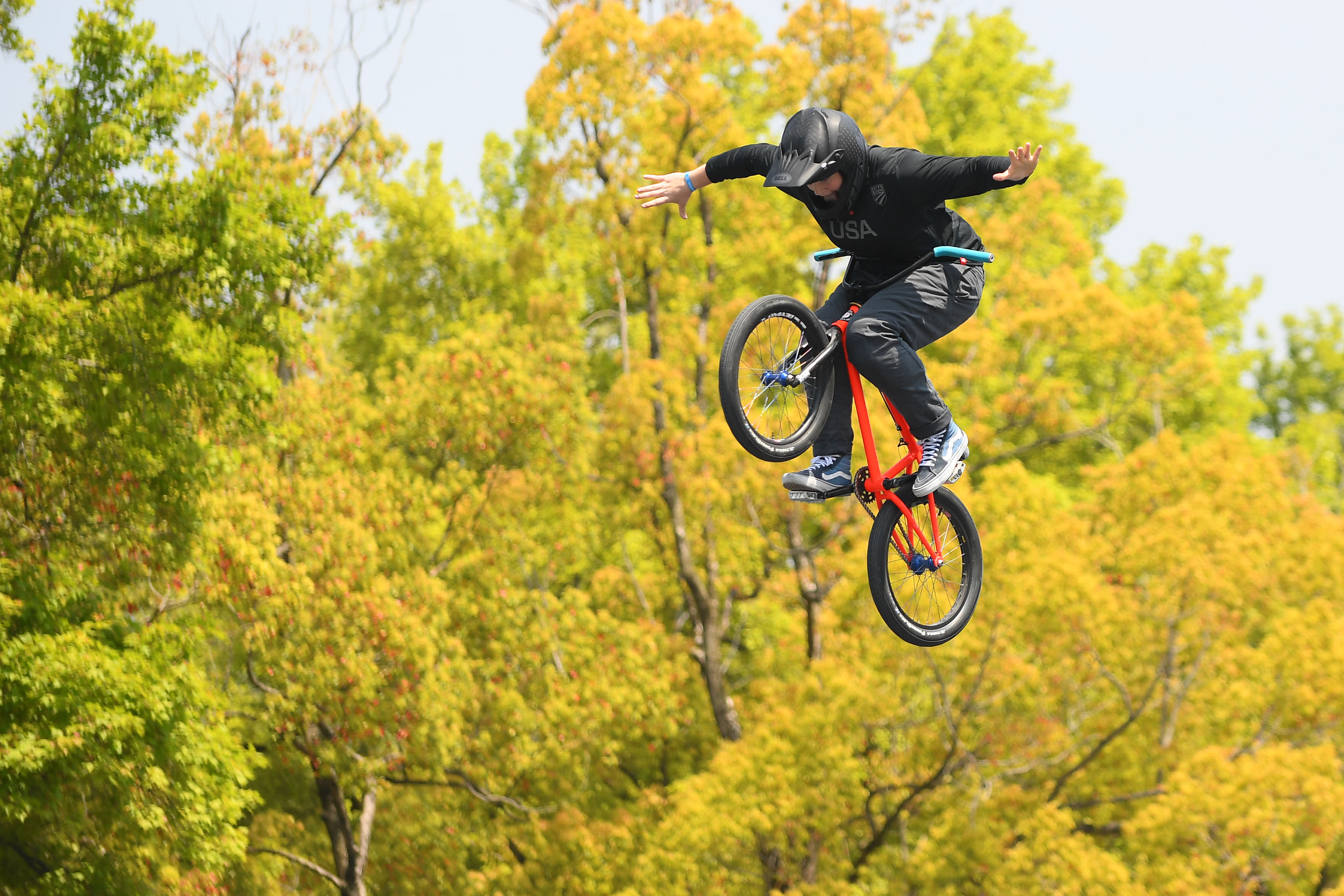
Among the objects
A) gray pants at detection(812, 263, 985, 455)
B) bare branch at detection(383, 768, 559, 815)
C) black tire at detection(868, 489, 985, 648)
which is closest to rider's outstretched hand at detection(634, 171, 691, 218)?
gray pants at detection(812, 263, 985, 455)

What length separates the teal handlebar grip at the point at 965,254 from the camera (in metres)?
5.03

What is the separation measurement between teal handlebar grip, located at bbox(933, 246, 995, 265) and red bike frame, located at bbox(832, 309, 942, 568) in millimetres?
464

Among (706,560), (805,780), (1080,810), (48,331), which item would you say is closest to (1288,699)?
(1080,810)

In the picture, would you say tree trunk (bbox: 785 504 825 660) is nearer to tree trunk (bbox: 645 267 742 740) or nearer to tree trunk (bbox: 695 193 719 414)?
tree trunk (bbox: 645 267 742 740)

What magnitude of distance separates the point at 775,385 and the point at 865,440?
497mm

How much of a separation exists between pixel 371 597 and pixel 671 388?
6.89 metres

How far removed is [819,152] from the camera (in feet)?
15.4

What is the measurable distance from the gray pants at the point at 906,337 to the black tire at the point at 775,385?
14 centimetres

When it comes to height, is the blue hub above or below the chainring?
below

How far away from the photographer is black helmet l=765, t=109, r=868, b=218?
4660 mm

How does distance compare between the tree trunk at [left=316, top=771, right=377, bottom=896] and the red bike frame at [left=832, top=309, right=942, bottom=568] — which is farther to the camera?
the tree trunk at [left=316, top=771, right=377, bottom=896]

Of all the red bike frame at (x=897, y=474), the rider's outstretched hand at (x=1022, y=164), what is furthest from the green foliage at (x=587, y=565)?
the rider's outstretched hand at (x=1022, y=164)

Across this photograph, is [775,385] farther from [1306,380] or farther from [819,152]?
[1306,380]

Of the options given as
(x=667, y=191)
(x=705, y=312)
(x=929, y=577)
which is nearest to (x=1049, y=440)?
(x=705, y=312)
